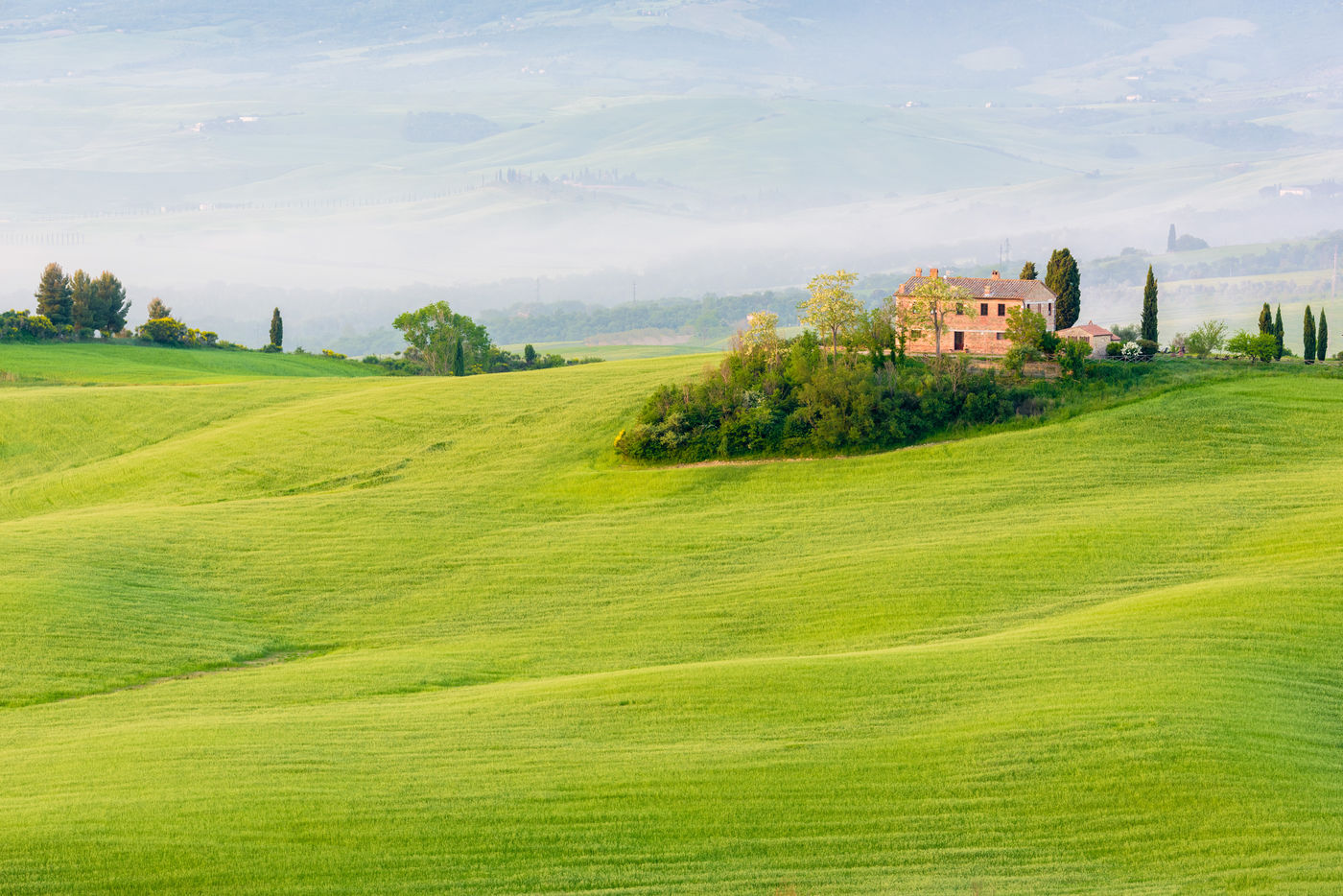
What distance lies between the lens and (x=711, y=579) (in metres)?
48.2

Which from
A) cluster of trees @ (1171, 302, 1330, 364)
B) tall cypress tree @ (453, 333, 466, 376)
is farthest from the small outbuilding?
tall cypress tree @ (453, 333, 466, 376)

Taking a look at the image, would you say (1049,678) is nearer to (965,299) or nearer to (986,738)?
(986,738)

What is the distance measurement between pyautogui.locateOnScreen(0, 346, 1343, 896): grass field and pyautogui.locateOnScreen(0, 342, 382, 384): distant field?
2482 cm

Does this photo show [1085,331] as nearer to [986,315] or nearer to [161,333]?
[986,315]

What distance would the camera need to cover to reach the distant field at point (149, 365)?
97938 millimetres

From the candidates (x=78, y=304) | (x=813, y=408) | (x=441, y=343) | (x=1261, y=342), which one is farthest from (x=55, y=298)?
(x=1261, y=342)

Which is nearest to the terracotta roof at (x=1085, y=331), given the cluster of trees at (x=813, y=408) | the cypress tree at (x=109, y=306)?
the cluster of trees at (x=813, y=408)

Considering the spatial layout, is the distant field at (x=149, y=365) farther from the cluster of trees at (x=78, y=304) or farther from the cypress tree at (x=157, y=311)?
the cypress tree at (x=157, y=311)

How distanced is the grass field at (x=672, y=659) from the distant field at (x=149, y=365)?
81.4ft

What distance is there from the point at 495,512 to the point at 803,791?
107 ft

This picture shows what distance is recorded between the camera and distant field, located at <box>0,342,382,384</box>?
321ft

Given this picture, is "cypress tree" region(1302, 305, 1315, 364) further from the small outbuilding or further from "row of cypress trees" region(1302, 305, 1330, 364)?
the small outbuilding

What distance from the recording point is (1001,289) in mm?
73500

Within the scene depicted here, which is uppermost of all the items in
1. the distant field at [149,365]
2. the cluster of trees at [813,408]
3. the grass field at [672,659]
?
the distant field at [149,365]
